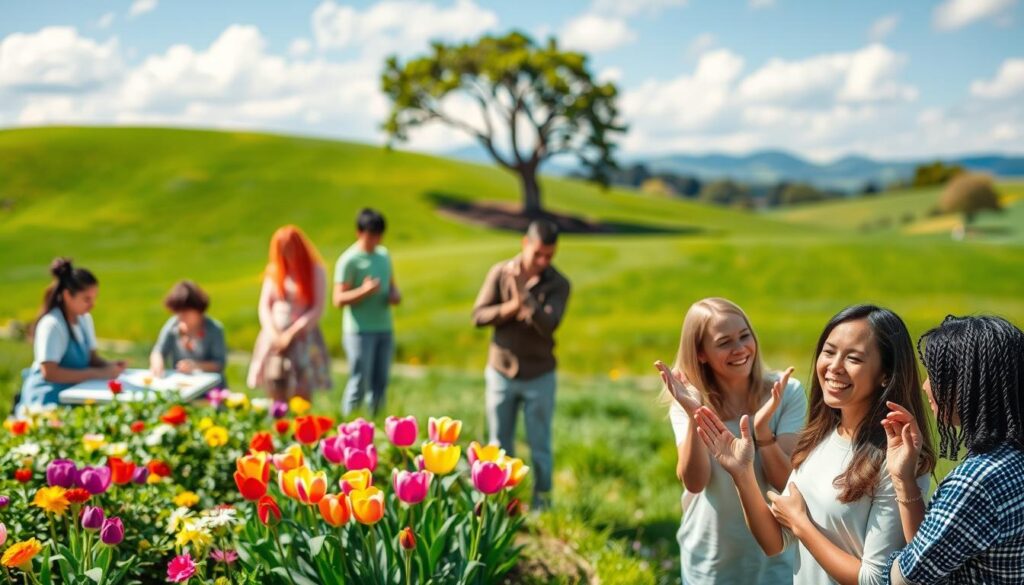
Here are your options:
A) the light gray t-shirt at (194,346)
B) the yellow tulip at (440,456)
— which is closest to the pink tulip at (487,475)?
the yellow tulip at (440,456)

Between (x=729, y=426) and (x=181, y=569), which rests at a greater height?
(x=729, y=426)

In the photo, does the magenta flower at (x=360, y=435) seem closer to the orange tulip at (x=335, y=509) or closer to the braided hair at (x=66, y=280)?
the orange tulip at (x=335, y=509)

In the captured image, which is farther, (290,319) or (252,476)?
(290,319)

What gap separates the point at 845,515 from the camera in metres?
2.61

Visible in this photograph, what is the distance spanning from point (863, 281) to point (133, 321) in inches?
711

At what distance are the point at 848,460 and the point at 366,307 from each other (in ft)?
16.0

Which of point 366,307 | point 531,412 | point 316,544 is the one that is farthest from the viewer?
point 366,307

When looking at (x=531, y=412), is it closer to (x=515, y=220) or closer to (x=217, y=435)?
(x=217, y=435)

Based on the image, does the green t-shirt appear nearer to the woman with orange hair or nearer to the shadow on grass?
the woman with orange hair

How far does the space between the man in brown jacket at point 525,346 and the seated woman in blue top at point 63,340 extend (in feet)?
7.97

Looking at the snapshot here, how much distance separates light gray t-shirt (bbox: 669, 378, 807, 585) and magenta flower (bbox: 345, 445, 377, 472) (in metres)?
1.12

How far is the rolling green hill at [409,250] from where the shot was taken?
17.0m

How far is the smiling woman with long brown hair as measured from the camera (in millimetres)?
Answer: 2525

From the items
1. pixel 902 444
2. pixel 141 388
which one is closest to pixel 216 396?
pixel 141 388
